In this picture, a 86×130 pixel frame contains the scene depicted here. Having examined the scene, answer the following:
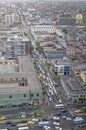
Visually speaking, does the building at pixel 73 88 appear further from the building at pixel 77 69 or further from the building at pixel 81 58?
the building at pixel 81 58

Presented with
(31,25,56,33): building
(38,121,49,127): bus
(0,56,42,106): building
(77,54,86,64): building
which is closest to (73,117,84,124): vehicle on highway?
(38,121,49,127): bus

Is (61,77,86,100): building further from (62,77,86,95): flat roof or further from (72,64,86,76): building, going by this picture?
(72,64,86,76): building

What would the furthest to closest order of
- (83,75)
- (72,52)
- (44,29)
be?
→ (44,29) < (72,52) < (83,75)

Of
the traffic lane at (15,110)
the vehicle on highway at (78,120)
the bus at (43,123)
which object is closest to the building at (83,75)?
the traffic lane at (15,110)

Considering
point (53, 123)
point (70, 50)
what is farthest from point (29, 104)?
point (70, 50)

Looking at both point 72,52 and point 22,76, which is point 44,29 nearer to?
point 72,52

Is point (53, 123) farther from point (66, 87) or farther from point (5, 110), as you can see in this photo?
point (66, 87)

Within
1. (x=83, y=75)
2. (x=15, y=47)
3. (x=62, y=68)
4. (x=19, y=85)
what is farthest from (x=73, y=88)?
(x=15, y=47)

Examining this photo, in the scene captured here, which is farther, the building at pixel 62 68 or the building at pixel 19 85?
the building at pixel 62 68
